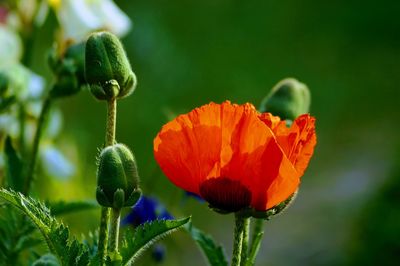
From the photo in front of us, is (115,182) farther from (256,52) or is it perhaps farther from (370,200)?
(256,52)

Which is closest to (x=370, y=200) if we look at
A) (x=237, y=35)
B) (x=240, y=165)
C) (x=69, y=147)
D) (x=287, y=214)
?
(x=287, y=214)

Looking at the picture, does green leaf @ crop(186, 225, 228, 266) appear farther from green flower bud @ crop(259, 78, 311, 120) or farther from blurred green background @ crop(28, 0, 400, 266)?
blurred green background @ crop(28, 0, 400, 266)

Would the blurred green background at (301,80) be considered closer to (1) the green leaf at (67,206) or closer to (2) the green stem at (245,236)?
(1) the green leaf at (67,206)

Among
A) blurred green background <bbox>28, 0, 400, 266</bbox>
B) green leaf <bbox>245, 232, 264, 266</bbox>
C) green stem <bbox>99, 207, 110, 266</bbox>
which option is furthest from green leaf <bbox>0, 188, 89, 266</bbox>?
blurred green background <bbox>28, 0, 400, 266</bbox>

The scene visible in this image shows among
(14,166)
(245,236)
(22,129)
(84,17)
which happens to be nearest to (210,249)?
(245,236)

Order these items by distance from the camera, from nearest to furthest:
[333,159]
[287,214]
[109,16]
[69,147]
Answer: [109,16], [69,147], [287,214], [333,159]

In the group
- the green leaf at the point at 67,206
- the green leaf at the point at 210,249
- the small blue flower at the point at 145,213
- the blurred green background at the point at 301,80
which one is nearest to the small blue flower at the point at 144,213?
the small blue flower at the point at 145,213
